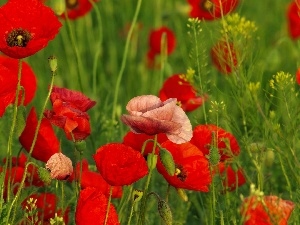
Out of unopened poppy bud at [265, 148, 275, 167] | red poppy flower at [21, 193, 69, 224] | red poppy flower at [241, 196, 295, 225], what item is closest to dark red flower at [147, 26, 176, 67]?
unopened poppy bud at [265, 148, 275, 167]

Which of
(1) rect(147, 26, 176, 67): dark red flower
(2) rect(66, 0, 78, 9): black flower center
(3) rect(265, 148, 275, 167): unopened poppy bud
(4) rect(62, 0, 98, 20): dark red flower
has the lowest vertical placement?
(3) rect(265, 148, 275, 167): unopened poppy bud

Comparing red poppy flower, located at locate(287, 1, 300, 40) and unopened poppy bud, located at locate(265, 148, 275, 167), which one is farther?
red poppy flower, located at locate(287, 1, 300, 40)

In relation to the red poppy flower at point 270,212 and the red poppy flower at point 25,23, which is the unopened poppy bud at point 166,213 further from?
the red poppy flower at point 25,23

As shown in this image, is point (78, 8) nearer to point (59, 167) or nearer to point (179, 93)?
point (179, 93)

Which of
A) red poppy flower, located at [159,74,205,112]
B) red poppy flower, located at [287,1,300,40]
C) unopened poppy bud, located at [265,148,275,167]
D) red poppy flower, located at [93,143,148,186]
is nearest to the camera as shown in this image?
red poppy flower, located at [93,143,148,186]

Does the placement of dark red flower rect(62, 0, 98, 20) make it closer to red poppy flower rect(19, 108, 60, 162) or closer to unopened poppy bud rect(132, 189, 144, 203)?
red poppy flower rect(19, 108, 60, 162)

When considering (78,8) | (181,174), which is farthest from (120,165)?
(78,8)
